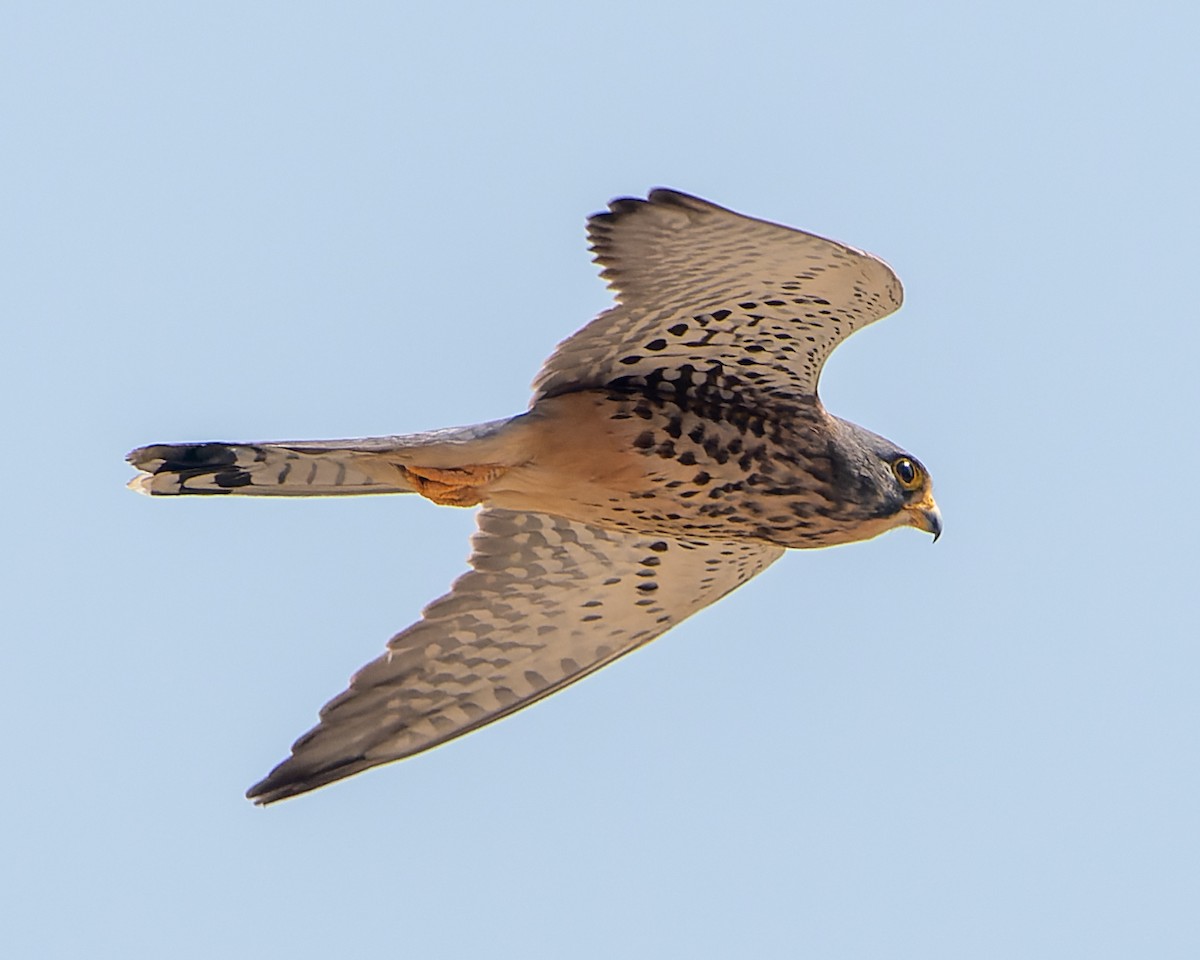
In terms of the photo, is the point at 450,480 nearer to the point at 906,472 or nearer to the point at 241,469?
the point at 241,469

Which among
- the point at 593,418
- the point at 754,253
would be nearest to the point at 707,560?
the point at 593,418

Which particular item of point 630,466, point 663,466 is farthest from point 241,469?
point 663,466

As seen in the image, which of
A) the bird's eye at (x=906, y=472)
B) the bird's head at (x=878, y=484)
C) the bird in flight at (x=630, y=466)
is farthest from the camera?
the bird's eye at (x=906, y=472)

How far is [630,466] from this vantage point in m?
8.45

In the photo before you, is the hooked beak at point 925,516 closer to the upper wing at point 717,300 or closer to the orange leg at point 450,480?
the upper wing at point 717,300

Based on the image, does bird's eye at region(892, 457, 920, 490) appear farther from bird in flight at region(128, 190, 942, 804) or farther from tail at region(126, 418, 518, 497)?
tail at region(126, 418, 518, 497)

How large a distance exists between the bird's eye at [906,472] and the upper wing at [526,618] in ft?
2.50

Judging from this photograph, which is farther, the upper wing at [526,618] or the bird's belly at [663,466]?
the upper wing at [526,618]

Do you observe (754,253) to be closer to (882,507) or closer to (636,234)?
(636,234)

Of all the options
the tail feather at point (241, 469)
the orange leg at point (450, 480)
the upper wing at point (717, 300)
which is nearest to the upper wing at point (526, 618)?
the orange leg at point (450, 480)

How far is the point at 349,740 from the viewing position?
8977 millimetres

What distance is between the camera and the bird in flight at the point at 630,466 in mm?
7938

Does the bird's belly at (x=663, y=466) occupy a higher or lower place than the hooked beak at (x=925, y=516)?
higher

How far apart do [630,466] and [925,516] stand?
1298mm
